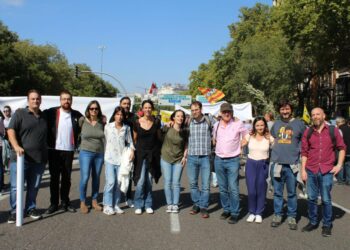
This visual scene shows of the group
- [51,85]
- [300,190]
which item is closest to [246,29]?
[51,85]

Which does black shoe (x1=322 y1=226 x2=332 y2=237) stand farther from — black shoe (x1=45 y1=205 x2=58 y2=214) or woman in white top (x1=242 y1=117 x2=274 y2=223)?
black shoe (x1=45 y1=205 x2=58 y2=214)

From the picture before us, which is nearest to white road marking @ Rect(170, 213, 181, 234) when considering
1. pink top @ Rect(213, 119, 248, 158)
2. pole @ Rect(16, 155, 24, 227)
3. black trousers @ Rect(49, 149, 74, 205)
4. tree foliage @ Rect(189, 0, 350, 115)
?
pink top @ Rect(213, 119, 248, 158)

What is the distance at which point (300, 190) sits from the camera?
9766 mm

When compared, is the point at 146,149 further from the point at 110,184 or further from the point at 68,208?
the point at 68,208

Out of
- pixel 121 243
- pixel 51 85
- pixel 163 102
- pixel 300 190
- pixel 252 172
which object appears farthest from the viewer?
pixel 51 85

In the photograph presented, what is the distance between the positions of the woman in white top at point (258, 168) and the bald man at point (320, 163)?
0.64 meters

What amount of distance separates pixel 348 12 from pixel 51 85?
46.6m

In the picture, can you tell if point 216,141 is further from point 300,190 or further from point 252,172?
point 300,190

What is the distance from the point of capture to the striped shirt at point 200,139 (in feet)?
22.9

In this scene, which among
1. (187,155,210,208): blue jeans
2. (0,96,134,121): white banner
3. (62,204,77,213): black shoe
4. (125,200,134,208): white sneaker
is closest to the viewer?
(187,155,210,208): blue jeans

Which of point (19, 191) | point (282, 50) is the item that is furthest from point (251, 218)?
point (282, 50)

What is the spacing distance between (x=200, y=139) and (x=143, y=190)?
1257 mm

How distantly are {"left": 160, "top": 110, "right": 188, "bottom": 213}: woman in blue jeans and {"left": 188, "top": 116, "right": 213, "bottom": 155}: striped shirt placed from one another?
0.48 feet

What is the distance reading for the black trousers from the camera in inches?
277
